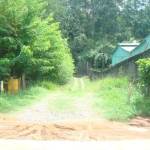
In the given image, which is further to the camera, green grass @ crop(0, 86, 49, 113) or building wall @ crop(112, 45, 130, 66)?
building wall @ crop(112, 45, 130, 66)

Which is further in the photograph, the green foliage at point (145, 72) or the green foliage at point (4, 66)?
the green foliage at point (4, 66)

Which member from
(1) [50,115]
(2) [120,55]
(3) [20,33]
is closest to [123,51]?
(2) [120,55]

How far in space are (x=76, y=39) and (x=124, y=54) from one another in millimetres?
15877

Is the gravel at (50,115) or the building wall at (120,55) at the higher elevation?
the building wall at (120,55)

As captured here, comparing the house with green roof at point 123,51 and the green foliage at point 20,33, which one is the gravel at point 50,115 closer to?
the green foliage at point 20,33

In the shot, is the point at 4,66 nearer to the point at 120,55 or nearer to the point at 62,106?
the point at 62,106

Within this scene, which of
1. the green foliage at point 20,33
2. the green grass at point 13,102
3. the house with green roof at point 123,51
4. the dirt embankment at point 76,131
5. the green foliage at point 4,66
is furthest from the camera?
the house with green roof at point 123,51

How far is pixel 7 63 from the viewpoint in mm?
12102

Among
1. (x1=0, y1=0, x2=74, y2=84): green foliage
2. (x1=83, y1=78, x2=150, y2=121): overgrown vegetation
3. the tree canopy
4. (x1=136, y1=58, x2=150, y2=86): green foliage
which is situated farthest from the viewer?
the tree canopy

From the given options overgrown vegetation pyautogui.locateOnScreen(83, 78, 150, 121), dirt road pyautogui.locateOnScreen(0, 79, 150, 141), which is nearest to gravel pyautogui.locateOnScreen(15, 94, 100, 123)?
dirt road pyautogui.locateOnScreen(0, 79, 150, 141)

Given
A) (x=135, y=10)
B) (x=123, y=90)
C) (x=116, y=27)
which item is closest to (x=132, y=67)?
(x=123, y=90)

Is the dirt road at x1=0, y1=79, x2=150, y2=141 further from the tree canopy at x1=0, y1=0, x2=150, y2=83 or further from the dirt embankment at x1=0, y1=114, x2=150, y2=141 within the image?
the tree canopy at x1=0, y1=0, x2=150, y2=83

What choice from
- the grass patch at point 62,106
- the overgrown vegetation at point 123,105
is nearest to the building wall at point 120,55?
the overgrown vegetation at point 123,105

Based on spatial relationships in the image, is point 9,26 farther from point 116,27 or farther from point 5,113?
point 116,27
